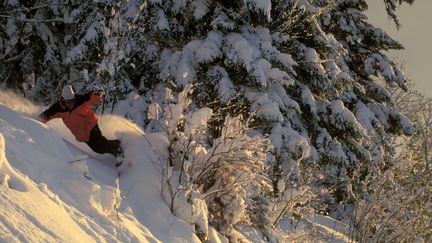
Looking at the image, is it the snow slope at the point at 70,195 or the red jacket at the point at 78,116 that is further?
the red jacket at the point at 78,116

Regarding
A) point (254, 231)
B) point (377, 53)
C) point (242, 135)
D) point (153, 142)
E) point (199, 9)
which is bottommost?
point (254, 231)

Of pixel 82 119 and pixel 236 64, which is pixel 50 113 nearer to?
pixel 82 119

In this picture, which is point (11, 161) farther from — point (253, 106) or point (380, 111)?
point (380, 111)

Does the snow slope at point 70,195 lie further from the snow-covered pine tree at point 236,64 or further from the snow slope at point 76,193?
the snow-covered pine tree at point 236,64

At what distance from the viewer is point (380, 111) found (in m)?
13.5

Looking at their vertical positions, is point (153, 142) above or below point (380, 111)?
below

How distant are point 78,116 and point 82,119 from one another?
0.21 feet

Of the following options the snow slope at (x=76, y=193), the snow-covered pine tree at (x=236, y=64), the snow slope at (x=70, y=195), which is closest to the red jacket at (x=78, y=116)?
the snow slope at (x=76, y=193)

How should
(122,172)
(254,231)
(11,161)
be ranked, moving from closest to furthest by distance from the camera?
(11,161) → (122,172) → (254,231)

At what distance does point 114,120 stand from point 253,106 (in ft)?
11.7

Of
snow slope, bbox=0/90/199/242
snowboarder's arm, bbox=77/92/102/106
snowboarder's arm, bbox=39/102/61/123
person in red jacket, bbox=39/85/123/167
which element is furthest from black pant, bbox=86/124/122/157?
snowboarder's arm, bbox=39/102/61/123

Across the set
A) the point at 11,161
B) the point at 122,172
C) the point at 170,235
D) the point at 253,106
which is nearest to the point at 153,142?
the point at 122,172

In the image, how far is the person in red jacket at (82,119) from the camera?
5707 millimetres

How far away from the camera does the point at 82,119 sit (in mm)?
5875
